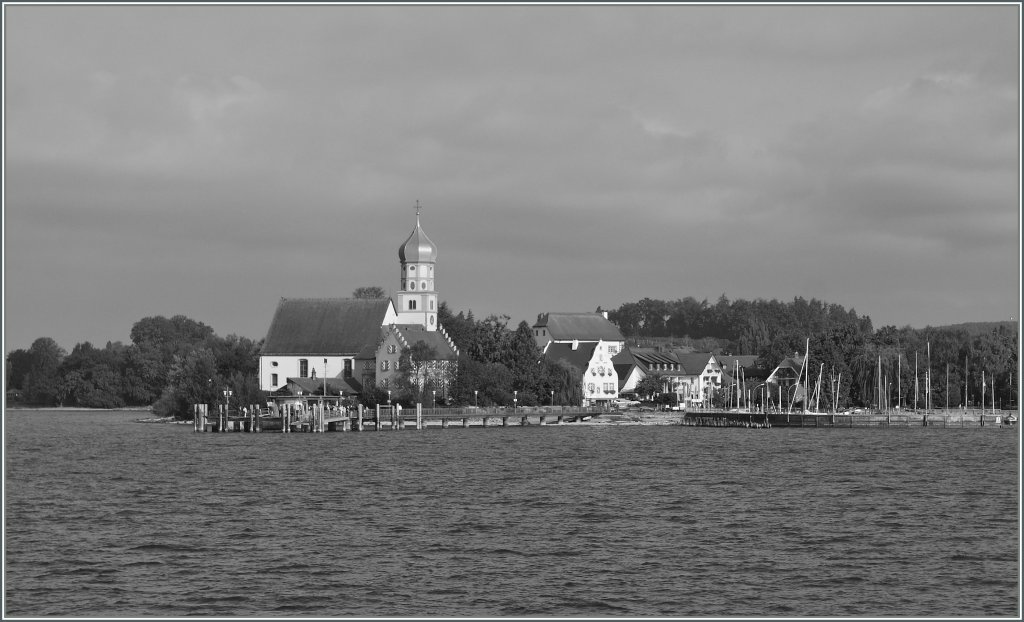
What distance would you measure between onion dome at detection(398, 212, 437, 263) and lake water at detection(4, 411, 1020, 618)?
57.8 m

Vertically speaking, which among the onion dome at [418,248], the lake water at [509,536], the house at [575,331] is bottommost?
the lake water at [509,536]

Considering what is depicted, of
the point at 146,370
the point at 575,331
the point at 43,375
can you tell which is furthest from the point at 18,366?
the point at 575,331

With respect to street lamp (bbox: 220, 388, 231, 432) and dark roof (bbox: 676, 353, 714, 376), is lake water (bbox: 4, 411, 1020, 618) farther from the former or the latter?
dark roof (bbox: 676, 353, 714, 376)

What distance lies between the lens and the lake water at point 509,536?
82.9ft

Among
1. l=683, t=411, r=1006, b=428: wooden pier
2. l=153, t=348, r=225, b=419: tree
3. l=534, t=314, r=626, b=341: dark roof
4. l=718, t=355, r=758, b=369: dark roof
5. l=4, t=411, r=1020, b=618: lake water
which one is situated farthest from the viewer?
l=718, t=355, r=758, b=369: dark roof

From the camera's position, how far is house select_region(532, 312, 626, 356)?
144750mm

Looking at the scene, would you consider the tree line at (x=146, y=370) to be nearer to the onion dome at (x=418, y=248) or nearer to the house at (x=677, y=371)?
the onion dome at (x=418, y=248)

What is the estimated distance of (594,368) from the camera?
130 metres

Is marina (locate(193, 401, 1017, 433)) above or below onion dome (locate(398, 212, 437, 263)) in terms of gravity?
below

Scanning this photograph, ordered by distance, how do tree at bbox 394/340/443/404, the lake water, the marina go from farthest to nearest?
tree at bbox 394/340/443/404 < the marina < the lake water

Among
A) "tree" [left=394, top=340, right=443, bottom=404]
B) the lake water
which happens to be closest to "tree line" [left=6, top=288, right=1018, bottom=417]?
"tree" [left=394, top=340, right=443, bottom=404]

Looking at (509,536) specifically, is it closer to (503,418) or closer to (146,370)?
(503,418)

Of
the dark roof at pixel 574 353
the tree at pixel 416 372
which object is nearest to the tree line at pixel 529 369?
the tree at pixel 416 372

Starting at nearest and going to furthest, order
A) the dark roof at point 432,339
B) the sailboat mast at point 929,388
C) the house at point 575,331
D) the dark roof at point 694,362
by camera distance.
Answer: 1. the dark roof at point 432,339
2. the sailboat mast at point 929,388
3. the house at point 575,331
4. the dark roof at point 694,362
